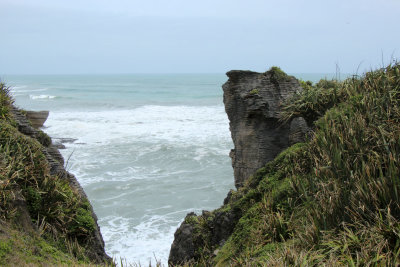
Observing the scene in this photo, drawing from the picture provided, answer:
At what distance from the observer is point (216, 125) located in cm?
3366

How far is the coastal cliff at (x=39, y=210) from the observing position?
26.2ft

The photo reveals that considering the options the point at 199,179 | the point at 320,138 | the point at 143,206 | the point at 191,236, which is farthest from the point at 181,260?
the point at 199,179

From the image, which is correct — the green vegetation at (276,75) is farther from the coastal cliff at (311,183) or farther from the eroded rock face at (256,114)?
the coastal cliff at (311,183)

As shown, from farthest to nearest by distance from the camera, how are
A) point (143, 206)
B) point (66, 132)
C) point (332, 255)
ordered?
point (66, 132) → point (143, 206) → point (332, 255)

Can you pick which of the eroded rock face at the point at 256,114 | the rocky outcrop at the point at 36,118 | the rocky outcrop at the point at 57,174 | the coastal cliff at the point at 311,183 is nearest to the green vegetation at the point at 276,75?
the eroded rock face at the point at 256,114

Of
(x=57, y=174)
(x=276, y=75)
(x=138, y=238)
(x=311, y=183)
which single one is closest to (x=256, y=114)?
(x=276, y=75)

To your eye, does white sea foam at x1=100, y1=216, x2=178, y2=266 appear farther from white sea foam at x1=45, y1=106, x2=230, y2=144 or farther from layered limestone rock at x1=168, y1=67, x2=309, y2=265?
white sea foam at x1=45, y1=106, x2=230, y2=144

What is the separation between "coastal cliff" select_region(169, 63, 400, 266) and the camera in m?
6.13

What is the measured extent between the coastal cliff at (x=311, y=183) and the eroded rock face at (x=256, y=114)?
28 millimetres

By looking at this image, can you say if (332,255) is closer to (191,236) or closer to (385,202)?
(385,202)

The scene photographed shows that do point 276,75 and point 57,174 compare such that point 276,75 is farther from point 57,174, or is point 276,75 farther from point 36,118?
point 36,118

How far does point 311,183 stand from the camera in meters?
8.12

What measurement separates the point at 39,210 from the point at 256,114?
594 centimetres

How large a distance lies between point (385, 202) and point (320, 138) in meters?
2.72
